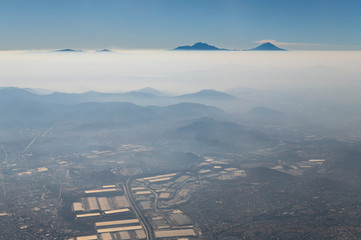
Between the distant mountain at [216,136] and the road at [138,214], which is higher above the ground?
the road at [138,214]

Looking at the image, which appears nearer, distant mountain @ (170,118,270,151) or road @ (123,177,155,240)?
road @ (123,177,155,240)

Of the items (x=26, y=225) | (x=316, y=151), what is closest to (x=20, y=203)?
(x=26, y=225)

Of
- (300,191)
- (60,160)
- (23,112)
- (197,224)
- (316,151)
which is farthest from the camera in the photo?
(23,112)

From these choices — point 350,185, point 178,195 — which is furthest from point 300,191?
point 178,195

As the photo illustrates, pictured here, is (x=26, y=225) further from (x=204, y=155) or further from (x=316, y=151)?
(x=316, y=151)

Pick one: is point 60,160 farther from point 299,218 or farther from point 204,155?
point 299,218

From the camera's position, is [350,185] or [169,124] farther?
→ [169,124]

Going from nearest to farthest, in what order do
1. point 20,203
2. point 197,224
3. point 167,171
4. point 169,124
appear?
point 197,224
point 20,203
point 167,171
point 169,124

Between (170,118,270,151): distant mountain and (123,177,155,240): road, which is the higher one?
(123,177,155,240): road

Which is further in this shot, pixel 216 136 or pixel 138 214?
pixel 216 136

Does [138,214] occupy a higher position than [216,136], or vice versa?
[138,214]

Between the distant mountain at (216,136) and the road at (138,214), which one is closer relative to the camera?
the road at (138,214)
